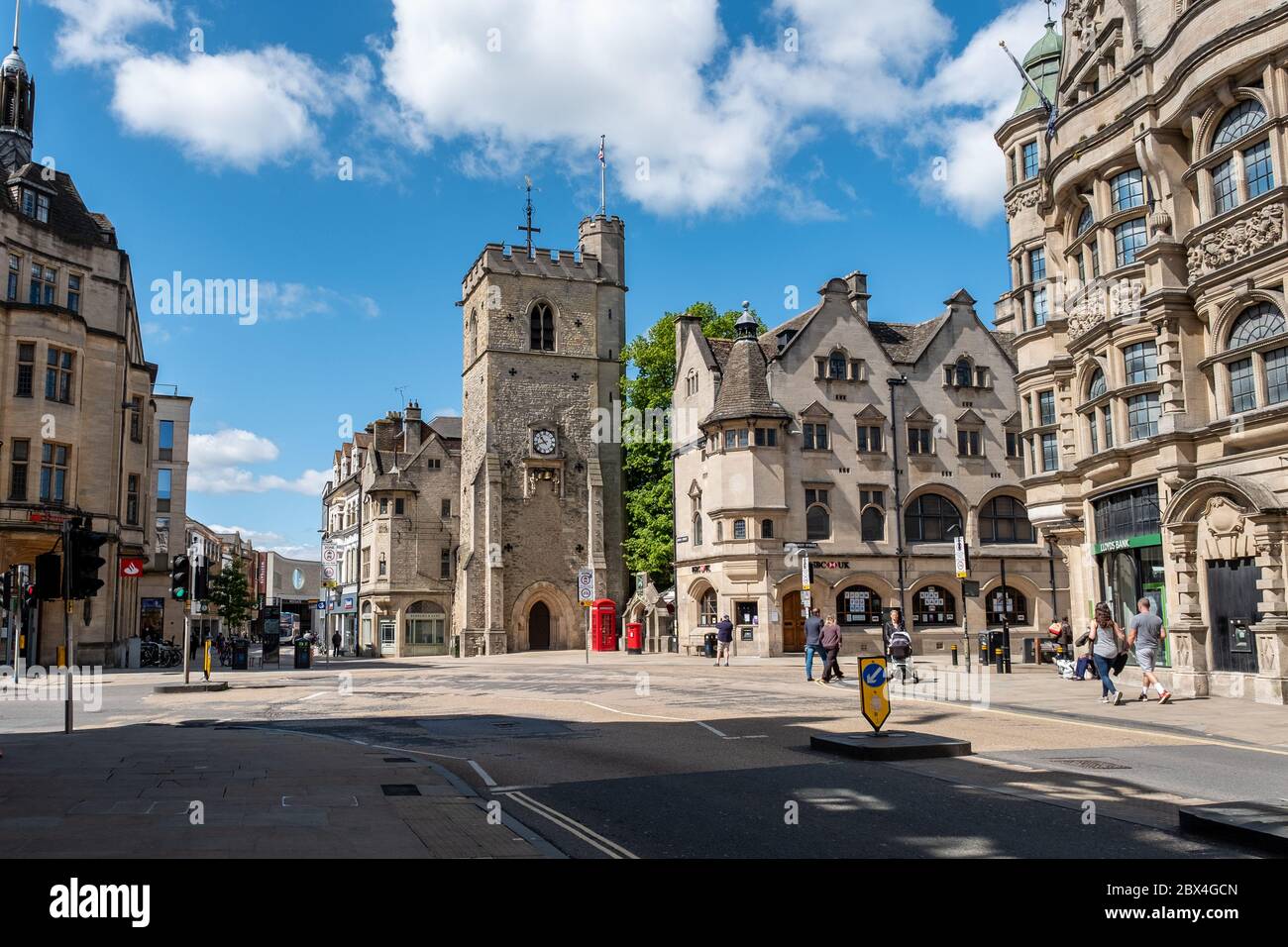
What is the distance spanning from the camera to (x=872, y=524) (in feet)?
146

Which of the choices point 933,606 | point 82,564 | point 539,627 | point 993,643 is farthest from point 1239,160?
point 539,627

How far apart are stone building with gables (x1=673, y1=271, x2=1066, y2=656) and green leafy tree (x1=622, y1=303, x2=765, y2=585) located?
4.46 m

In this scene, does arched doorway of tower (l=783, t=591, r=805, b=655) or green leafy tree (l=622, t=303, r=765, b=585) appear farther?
green leafy tree (l=622, t=303, r=765, b=585)

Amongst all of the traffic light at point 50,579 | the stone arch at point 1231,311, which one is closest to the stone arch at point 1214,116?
the stone arch at point 1231,311

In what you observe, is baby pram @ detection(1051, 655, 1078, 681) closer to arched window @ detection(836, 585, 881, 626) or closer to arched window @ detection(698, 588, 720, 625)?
arched window @ detection(836, 585, 881, 626)

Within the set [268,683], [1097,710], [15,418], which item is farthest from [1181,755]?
[15,418]

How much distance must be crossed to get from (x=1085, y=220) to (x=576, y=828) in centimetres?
2236

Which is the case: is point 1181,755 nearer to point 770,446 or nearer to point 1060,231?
point 1060,231

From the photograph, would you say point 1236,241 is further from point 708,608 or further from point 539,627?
point 539,627

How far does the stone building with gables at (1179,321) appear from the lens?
1888 cm

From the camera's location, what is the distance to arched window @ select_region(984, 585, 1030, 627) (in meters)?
45.4

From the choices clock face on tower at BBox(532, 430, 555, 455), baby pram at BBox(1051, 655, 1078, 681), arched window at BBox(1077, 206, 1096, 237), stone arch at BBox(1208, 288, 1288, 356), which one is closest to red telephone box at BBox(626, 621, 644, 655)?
clock face on tower at BBox(532, 430, 555, 455)

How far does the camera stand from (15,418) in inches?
1353
